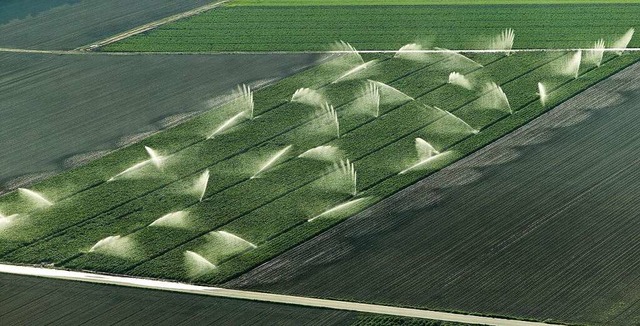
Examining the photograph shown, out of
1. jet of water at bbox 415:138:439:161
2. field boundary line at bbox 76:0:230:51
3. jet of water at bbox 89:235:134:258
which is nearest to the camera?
jet of water at bbox 89:235:134:258

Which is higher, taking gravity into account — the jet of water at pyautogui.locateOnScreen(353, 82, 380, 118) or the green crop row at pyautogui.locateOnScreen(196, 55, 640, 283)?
the jet of water at pyautogui.locateOnScreen(353, 82, 380, 118)

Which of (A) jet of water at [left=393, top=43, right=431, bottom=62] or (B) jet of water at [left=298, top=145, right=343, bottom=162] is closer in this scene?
(B) jet of water at [left=298, top=145, right=343, bottom=162]

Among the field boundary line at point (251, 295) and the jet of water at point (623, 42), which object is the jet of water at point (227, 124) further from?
the jet of water at point (623, 42)

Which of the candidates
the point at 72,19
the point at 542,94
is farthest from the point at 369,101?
the point at 72,19

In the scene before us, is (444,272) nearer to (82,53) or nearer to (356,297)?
(356,297)

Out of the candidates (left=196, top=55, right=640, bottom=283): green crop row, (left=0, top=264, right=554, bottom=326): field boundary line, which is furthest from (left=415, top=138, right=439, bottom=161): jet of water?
(left=0, top=264, right=554, bottom=326): field boundary line

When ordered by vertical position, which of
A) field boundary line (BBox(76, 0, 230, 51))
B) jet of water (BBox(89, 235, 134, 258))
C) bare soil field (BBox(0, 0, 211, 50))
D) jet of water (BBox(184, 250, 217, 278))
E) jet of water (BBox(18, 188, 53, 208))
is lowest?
jet of water (BBox(184, 250, 217, 278))

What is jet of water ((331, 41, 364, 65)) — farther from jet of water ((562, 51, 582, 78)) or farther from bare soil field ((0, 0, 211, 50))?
bare soil field ((0, 0, 211, 50))
